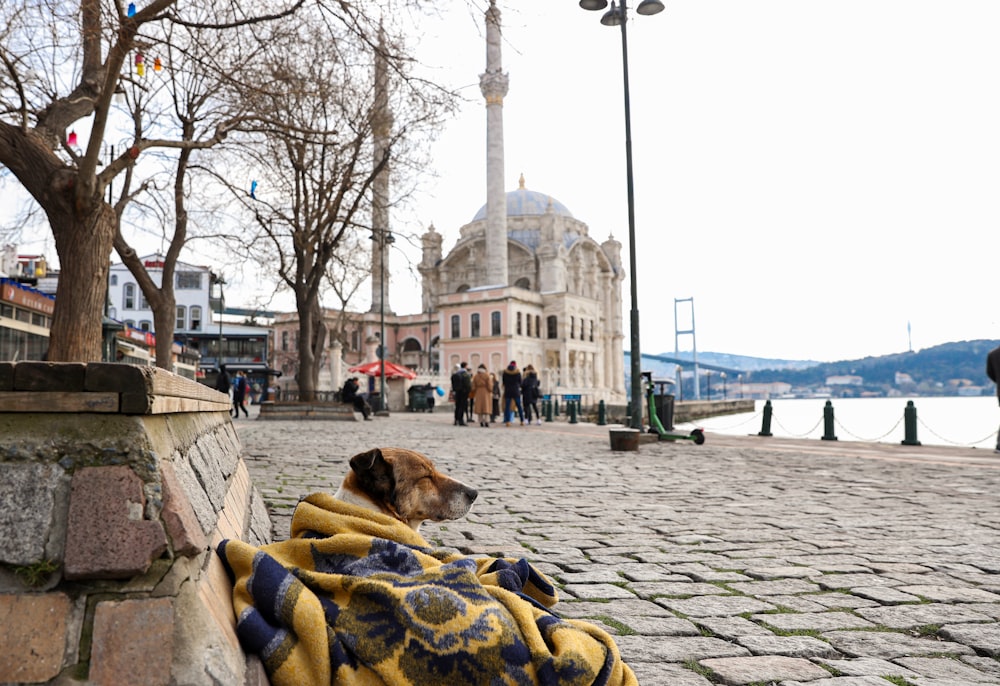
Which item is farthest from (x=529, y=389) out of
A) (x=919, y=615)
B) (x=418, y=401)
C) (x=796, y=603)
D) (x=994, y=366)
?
(x=919, y=615)

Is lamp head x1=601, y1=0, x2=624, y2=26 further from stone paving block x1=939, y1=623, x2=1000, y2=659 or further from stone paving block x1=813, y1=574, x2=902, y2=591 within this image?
stone paving block x1=939, y1=623, x2=1000, y2=659

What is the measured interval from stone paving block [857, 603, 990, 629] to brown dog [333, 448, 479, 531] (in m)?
1.99

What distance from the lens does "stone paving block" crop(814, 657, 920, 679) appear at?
8.96 ft

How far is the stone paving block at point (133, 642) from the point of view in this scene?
1546 millimetres

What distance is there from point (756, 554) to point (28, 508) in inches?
170

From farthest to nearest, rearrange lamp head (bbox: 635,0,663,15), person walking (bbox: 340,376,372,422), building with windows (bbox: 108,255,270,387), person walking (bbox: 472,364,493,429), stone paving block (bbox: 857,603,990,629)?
1. building with windows (bbox: 108,255,270,387)
2. person walking (bbox: 340,376,372,422)
3. person walking (bbox: 472,364,493,429)
4. lamp head (bbox: 635,0,663,15)
5. stone paving block (bbox: 857,603,990,629)

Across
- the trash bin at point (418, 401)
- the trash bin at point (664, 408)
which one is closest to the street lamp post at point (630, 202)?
the trash bin at point (664, 408)

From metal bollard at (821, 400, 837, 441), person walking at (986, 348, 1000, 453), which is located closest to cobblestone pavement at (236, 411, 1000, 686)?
person walking at (986, 348, 1000, 453)

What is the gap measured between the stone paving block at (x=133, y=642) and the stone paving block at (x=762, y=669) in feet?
6.43

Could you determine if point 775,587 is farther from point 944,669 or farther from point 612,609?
point 944,669

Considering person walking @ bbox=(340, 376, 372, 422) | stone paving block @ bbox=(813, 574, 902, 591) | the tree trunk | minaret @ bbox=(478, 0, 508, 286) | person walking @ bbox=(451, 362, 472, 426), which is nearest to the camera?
stone paving block @ bbox=(813, 574, 902, 591)

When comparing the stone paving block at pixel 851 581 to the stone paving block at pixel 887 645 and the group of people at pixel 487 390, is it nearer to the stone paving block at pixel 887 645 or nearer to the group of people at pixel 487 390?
the stone paving block at pixel 887 645

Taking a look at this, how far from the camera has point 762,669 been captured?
2.77 metres

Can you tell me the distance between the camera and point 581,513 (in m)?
Result: 6.52
